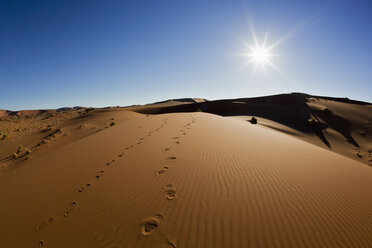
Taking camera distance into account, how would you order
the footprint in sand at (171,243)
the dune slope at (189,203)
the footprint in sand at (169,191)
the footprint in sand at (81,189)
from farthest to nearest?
the footprint in sand at (81,189), the footprint in sand at (169,191), the dune slope at (189,203), the footprint in sand at (171,243)

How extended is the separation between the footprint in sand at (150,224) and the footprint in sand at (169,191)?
1.60 feet

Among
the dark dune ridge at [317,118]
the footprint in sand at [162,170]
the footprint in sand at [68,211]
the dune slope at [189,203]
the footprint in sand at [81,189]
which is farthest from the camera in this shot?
the dark dune ridge at [317,118]

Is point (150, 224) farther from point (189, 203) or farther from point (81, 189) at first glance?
point (81, 189)

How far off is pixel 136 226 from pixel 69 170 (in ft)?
12.0

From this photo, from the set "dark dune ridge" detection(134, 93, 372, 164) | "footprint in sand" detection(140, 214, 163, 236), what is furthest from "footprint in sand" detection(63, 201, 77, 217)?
"dark dune ridge" detection(134, 93, 372, 164)

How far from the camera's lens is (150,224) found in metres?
2.31

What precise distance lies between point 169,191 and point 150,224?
33.1 inches

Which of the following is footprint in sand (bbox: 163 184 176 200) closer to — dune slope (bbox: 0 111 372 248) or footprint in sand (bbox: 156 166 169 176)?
dune slope (bbox: 0 111 372 248)

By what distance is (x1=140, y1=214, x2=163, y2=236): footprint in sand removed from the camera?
217cm

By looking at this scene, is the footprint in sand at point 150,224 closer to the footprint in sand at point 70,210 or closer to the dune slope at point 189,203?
the dune slope at point 189,203

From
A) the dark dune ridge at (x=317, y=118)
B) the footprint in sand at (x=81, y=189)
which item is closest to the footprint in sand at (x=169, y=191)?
the footprint in sand at (x=81, y=189)

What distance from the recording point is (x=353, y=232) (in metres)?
2.29

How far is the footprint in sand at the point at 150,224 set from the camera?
217 cm

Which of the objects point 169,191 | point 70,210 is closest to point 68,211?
point 70,210
